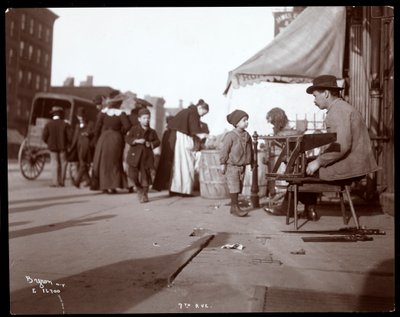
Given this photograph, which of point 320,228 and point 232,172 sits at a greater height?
point 232,172

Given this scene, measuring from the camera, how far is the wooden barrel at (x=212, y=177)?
23.7ft

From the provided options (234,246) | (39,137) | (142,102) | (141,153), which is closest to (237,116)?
(141,153)

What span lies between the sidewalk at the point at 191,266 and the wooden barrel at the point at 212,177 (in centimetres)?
206

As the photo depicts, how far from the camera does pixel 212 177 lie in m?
7.26

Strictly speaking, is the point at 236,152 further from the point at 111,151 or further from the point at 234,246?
the point at 111,151

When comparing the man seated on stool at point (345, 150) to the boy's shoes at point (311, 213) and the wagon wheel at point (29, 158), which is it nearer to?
the boy's shoes at point (311, 213)

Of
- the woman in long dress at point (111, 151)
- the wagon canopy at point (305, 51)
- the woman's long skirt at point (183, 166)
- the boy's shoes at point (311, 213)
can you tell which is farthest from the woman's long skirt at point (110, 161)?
the boy's shoes at point (311, 213)

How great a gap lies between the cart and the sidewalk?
5.81 meters

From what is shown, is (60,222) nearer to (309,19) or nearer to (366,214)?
(366,214)

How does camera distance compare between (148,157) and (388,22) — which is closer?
(388,22)

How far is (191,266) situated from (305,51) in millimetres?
6194

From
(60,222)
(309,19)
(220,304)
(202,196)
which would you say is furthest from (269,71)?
(220,304)

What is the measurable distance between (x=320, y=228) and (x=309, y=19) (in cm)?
524

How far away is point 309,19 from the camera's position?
26.9 ft
